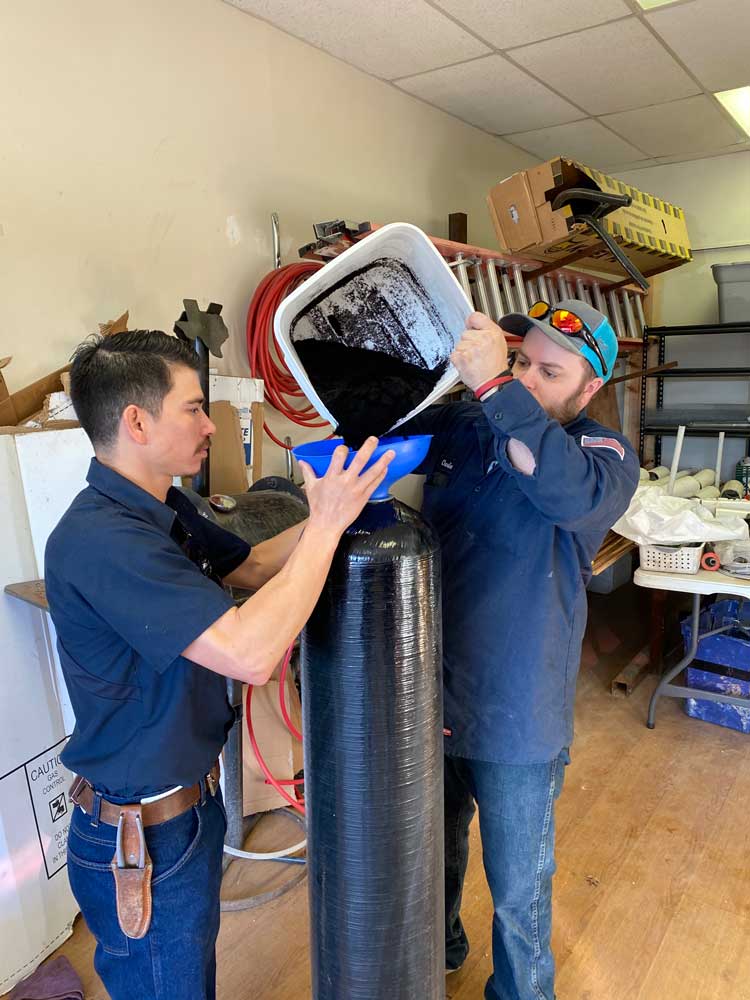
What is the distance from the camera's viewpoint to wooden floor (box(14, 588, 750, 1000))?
185cm

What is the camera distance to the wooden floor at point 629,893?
6.07 ft

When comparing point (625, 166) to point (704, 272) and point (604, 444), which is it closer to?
point (704, 272)

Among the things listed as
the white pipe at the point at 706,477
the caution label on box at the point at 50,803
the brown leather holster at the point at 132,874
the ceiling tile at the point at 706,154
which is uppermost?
the ceiling tile at the point at 706,154

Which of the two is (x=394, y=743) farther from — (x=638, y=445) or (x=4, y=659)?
(x=638, y=445)

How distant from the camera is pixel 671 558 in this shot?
3.12 meters

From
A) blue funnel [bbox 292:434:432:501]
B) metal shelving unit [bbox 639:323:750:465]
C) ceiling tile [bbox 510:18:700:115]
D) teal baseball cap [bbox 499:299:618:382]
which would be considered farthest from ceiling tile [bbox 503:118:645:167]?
blue funnel [bbox 292:434:432:501]

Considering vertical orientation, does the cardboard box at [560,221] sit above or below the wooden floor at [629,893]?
above

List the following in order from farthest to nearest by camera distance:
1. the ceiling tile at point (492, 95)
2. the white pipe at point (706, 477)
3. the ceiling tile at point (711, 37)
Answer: the white pipe at point (706, 477) → the ceiling tile at point (492, 95) → the ceiling tile at point (711, 37)

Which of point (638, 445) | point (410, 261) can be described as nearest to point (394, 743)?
point (410, 261)

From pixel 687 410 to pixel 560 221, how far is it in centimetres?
218

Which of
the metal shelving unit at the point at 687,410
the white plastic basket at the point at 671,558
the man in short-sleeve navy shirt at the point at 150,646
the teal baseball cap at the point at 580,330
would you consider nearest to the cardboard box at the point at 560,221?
the metal shelving unit at the point at 687,410

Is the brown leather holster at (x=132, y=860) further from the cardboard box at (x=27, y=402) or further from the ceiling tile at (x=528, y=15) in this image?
the ceiling tile at (x=528, y=15)

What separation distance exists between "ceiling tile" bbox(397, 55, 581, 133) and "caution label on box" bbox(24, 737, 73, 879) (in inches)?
119

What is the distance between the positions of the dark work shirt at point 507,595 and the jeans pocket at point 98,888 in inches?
27.0
